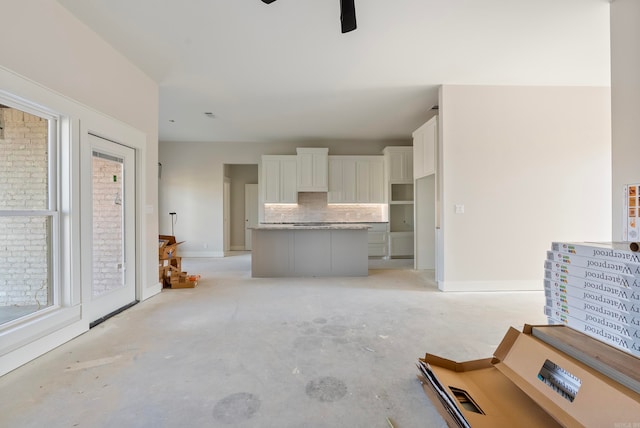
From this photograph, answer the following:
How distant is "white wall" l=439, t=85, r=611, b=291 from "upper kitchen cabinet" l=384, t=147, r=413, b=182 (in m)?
2.66

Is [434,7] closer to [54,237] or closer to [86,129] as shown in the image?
[86,129]

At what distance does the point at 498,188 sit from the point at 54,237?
201 inches

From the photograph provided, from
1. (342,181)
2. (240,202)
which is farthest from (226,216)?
(342,181)

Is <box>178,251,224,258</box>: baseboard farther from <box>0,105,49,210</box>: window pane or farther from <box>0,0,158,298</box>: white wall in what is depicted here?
<box>0,105,49,210</box>: window pane

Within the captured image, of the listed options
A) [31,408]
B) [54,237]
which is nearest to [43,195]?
[54,237]

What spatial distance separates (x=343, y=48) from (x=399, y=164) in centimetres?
405

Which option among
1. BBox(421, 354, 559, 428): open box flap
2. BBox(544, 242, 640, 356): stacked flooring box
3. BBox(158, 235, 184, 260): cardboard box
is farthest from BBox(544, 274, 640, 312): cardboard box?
BBox(158, 235, 184, 260): cardboard box

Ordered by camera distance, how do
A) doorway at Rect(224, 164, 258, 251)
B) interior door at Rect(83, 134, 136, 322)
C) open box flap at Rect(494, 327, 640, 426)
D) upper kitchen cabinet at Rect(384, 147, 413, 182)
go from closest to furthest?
open box flap at Rect(494, 327, 640, 426)
interior door at Rect(83, 134, 136, 322)
upper kitchen cabinet at Rect(384, 147, 413, 182)
doorway at Rect(224, 164, 258, 251)

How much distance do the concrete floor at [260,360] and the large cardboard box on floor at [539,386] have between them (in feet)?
0.70

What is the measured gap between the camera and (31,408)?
1586mm

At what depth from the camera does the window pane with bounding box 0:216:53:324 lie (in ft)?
6.83

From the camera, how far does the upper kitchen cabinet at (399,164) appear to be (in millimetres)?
6598

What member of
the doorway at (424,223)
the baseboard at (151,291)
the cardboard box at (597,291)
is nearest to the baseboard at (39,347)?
the baseboard at (151,291)

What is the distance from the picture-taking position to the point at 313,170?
267 inches
